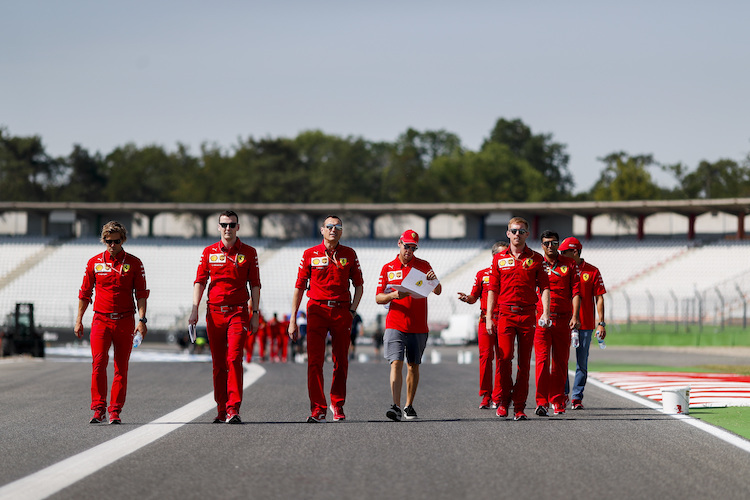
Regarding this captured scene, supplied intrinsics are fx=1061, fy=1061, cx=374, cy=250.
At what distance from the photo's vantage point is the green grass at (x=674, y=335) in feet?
118

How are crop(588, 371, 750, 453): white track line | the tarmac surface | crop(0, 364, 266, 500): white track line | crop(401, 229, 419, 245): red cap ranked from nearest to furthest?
crop(0, 364, 266, 500): white track line < the tarmac surface < crop(588, 371, 750, 453): white track line < crop(401, 229, 419, 245): red cap

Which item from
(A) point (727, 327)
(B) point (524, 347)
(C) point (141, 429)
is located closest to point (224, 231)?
(C) point (141, 429)

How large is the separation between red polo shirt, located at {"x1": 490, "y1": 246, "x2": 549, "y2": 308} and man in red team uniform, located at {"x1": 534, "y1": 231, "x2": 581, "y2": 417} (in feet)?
1.41

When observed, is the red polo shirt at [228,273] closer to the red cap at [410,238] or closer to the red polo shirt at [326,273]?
the red polo shirt at [326,273]

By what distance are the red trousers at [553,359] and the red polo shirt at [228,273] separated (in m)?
3.21

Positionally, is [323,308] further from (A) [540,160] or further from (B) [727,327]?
(A) [540,160]

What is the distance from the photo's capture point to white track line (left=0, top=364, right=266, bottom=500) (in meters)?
6.25

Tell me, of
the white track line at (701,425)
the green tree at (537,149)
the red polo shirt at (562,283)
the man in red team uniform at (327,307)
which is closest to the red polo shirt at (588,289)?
the red polo shirt at (562,283)

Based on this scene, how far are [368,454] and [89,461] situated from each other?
202 centimetres

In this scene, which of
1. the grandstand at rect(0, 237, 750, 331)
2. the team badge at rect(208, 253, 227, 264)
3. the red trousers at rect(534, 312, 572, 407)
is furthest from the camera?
the grandstand at rect(0, 237, 750, 331)

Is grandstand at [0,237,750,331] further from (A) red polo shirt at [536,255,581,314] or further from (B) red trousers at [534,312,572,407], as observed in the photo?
(B) red trousers at [534,312,572,407]

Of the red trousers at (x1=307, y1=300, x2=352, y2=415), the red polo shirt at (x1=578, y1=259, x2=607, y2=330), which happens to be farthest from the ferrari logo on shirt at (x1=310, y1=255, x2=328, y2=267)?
the red polo shirt at (x1=578, y1=259, x2=607, y2=330)

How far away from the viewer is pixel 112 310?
1045 centimetres

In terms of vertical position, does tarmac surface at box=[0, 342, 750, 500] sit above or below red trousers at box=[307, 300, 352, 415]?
below
